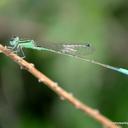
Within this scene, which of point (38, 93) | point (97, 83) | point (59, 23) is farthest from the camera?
point (38, 93)

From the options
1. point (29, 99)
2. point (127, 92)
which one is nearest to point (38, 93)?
point (29, 99)

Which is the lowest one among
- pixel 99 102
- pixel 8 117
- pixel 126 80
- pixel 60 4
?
pixel 8 117

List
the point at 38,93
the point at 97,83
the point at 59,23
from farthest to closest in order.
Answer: the point at 38,93, the point at 59,23, the point at 97,83

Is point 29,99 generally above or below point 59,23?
below

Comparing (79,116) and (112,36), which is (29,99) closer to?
(79,116)

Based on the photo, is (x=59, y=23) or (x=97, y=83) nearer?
(x=97, y=83)

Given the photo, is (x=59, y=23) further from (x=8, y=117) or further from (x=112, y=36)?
(x=8, y=117)
